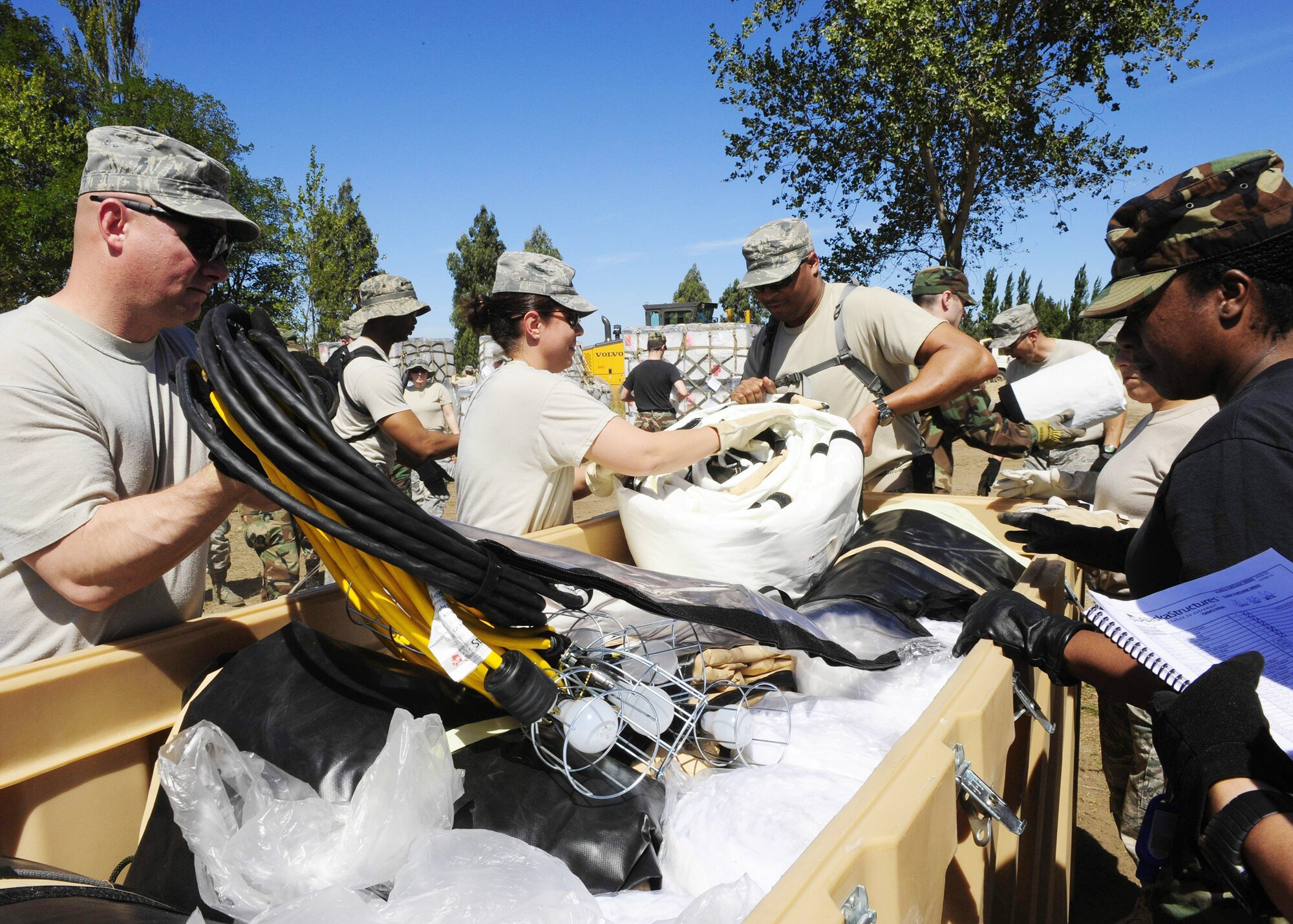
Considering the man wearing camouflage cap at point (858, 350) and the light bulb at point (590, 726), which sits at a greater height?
the man wearing camouflage cap at point (858, 350)

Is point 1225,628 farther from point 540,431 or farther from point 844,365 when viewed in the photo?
point 844,365

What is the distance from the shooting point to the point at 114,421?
5.05ft

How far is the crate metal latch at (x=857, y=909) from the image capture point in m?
0.79

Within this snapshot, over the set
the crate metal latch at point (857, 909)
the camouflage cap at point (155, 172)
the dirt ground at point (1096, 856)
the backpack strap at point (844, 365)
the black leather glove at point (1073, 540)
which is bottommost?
the dirt ground at point (1096, 856)

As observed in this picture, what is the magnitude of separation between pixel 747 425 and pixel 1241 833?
61.3 inches

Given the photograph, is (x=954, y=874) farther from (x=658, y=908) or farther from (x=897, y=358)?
(x=897, y=358)

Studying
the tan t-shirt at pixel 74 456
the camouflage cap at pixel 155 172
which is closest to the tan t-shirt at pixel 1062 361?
the camouflage cap at pixel 155 172

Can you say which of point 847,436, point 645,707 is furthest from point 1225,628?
point 847,436

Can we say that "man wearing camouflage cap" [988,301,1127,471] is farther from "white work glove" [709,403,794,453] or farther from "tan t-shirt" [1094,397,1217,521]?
"white work glove" [709,403,794,453]

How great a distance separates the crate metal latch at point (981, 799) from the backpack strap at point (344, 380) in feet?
11.4

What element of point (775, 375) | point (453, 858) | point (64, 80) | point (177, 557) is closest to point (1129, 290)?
point (453, 858)

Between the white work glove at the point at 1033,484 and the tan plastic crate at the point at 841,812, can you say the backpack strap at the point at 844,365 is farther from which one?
the tan plastic crate at the point at 841,812

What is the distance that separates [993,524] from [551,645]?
6.53 feet

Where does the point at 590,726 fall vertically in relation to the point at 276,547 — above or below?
above
